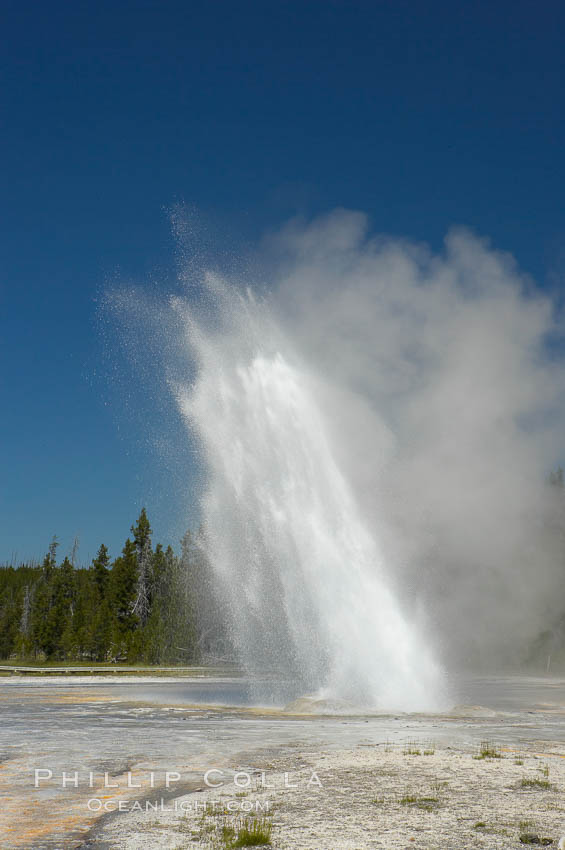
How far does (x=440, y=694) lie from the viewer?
A: 2722 cm

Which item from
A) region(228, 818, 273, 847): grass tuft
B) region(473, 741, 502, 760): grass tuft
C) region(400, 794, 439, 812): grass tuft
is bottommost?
region(473, 741, 502, 760): grass tuft

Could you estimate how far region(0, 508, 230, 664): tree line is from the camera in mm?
64000

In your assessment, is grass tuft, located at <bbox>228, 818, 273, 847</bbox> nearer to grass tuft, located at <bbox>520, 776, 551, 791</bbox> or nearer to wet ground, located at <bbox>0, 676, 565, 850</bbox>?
wet ground, located at <bbox>0, 676, 565, 850</bbox>

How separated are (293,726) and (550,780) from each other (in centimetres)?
962

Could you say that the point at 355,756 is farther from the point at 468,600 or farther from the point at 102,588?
the point at 102,588

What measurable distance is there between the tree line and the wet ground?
30445 millimetres

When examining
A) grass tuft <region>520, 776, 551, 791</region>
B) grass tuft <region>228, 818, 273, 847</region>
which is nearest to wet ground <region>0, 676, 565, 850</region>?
grass tuft <region>228, 818, 273, 847</region>

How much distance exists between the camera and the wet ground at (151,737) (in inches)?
407

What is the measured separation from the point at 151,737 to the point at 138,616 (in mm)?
53441

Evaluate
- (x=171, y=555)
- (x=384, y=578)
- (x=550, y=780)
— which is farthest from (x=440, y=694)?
(x=171, y=555)

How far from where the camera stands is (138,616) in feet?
226

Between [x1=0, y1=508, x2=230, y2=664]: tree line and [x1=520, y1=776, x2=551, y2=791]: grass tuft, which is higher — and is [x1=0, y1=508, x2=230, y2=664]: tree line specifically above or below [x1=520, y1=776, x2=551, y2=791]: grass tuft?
above

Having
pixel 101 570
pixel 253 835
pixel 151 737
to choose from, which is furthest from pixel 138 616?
pixel 253 835

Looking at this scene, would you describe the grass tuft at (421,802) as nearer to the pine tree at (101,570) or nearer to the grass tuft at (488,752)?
the grass tuft at (488,752)
